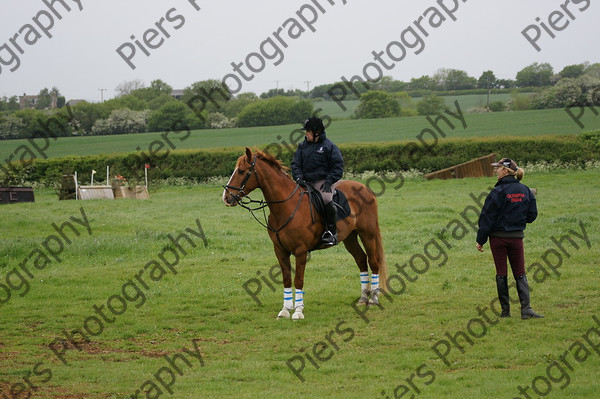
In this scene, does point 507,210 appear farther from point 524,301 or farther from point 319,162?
point 319,162

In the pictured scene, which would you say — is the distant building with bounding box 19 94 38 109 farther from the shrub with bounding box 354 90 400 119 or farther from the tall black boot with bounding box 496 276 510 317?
the tall black boot with bounding box 496 276 510 317

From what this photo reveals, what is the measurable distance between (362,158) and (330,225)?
28.7 meters

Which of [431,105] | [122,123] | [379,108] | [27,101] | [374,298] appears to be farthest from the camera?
[27,101]

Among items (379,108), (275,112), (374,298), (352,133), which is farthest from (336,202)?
(379,108)

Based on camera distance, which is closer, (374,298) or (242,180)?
(242,180)

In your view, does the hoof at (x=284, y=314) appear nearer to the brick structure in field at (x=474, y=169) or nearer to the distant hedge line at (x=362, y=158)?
the distant hedge line at (x=362, y=158)

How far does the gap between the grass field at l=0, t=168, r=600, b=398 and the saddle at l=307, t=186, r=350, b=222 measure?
1.53m

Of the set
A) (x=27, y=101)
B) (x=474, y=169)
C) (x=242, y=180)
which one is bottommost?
(x=474, y=169)

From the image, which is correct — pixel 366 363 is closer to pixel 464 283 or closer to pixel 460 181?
pixel 464 283

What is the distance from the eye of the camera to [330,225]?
10070 millimetres

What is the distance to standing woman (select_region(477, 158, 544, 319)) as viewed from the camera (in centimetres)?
891

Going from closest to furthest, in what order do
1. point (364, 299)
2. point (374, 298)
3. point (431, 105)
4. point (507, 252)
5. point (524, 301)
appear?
point (524, 301) → point (507, 252) → point (374, 298) → point (364, 299) → point (431, 105)

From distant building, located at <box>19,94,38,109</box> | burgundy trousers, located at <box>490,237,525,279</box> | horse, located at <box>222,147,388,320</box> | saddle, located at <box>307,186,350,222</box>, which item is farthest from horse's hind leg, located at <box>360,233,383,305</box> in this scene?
distant building, located at <box>19,94,38,109</box>

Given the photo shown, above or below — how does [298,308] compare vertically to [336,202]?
below
